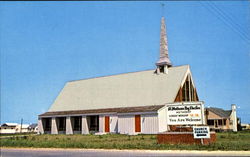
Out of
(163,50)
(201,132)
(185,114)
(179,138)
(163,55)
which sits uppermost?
(163,50)

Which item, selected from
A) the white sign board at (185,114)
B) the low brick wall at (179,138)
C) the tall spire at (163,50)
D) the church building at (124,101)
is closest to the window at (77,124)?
the church building at (124,101)

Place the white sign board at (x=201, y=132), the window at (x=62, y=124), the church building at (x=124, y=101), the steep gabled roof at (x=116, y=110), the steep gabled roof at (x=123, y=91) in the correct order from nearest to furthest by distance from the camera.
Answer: the white sign board at (x=201, y=132), the steep gabled roof at (x=116, y=110), the church building at (x=124, y=101), the steep gabled roof at (x=123, y=91), the window at (x=62, y=124)

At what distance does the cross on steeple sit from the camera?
130 ft

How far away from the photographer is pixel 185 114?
21016 mm

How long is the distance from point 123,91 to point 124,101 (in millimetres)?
2136

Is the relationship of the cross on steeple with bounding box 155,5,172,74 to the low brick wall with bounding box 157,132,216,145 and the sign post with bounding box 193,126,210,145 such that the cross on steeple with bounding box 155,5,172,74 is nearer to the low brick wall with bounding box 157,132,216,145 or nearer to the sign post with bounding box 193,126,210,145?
the low brick wall with bounding box 157,132,216,145

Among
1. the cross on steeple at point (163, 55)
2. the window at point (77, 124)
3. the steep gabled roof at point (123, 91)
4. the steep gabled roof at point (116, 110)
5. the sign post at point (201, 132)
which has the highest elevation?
the cross on steeple at point (163, 55)

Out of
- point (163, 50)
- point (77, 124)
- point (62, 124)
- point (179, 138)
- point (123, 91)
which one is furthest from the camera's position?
point (62, 124)

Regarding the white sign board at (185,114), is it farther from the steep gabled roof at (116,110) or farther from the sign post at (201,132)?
the steep gabled roof at (116,110)

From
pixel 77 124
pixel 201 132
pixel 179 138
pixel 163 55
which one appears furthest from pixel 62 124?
pixel 201 132

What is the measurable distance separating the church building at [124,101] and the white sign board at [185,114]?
1097 centimetres

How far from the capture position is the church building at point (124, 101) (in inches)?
1355

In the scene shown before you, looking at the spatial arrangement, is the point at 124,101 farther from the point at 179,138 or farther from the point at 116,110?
the point at 179,138

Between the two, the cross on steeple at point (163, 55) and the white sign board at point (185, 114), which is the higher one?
the cross on steeple at point (163, 55)
